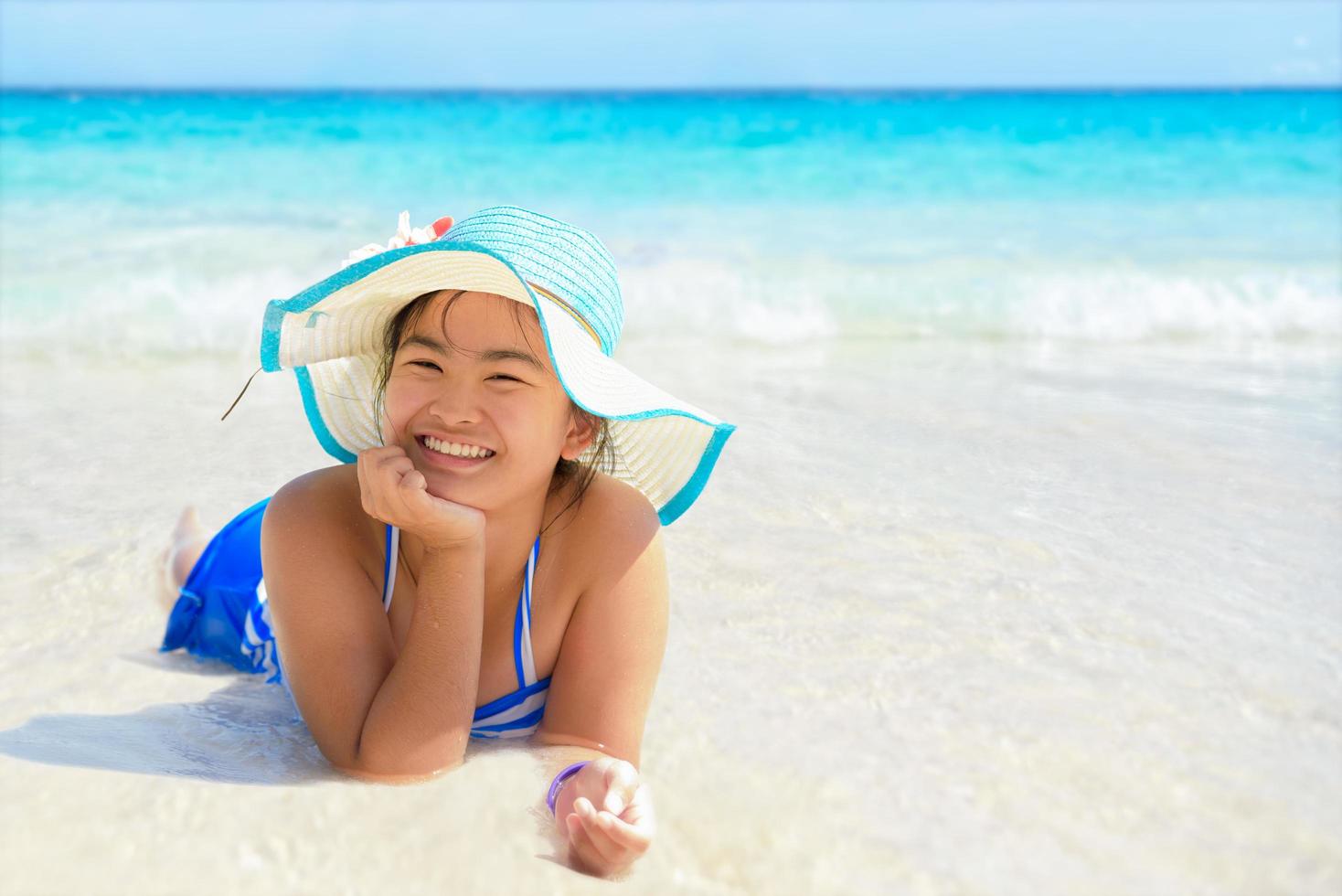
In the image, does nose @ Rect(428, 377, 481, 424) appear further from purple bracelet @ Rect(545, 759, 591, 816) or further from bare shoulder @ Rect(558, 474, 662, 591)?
purple bracelet @ Rect(545, 759, 591, 816)

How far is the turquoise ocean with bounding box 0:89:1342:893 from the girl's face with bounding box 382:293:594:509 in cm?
49

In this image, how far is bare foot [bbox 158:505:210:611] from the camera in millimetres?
3062

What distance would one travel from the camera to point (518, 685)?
2258mm

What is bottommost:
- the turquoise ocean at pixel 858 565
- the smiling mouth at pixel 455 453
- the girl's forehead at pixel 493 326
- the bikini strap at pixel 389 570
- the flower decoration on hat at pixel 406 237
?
the turquoise ocean at pixel 858 565

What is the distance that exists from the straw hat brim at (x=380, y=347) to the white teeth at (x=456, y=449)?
24 cm

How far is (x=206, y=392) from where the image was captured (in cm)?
500

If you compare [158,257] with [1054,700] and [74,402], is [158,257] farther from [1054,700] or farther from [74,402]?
[1054,700]

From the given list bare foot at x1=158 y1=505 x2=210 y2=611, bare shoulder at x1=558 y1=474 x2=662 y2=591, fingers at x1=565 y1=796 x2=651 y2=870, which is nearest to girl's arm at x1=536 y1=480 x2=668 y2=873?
bare shoulder at x1=558 y1=474 x2=662 y2=591

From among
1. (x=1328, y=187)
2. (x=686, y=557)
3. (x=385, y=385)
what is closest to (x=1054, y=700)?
(x=686, y=557)

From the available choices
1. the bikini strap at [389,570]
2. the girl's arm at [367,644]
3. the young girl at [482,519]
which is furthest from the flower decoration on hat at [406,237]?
the bikini strap at [389,570]

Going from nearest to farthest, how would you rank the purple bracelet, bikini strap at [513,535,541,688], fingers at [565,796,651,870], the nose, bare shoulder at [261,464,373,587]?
fingers at [565,796,651,870]
the purple bracelet
the nose
bare shoulder at [261,464,373,587]
bikini strap at [513,535,541,688]

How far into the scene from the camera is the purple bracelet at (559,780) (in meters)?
1.87

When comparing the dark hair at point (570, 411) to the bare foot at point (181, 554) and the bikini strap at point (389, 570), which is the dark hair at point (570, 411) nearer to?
the bikini strap at point (389, 570)

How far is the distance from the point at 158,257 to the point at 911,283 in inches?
195
